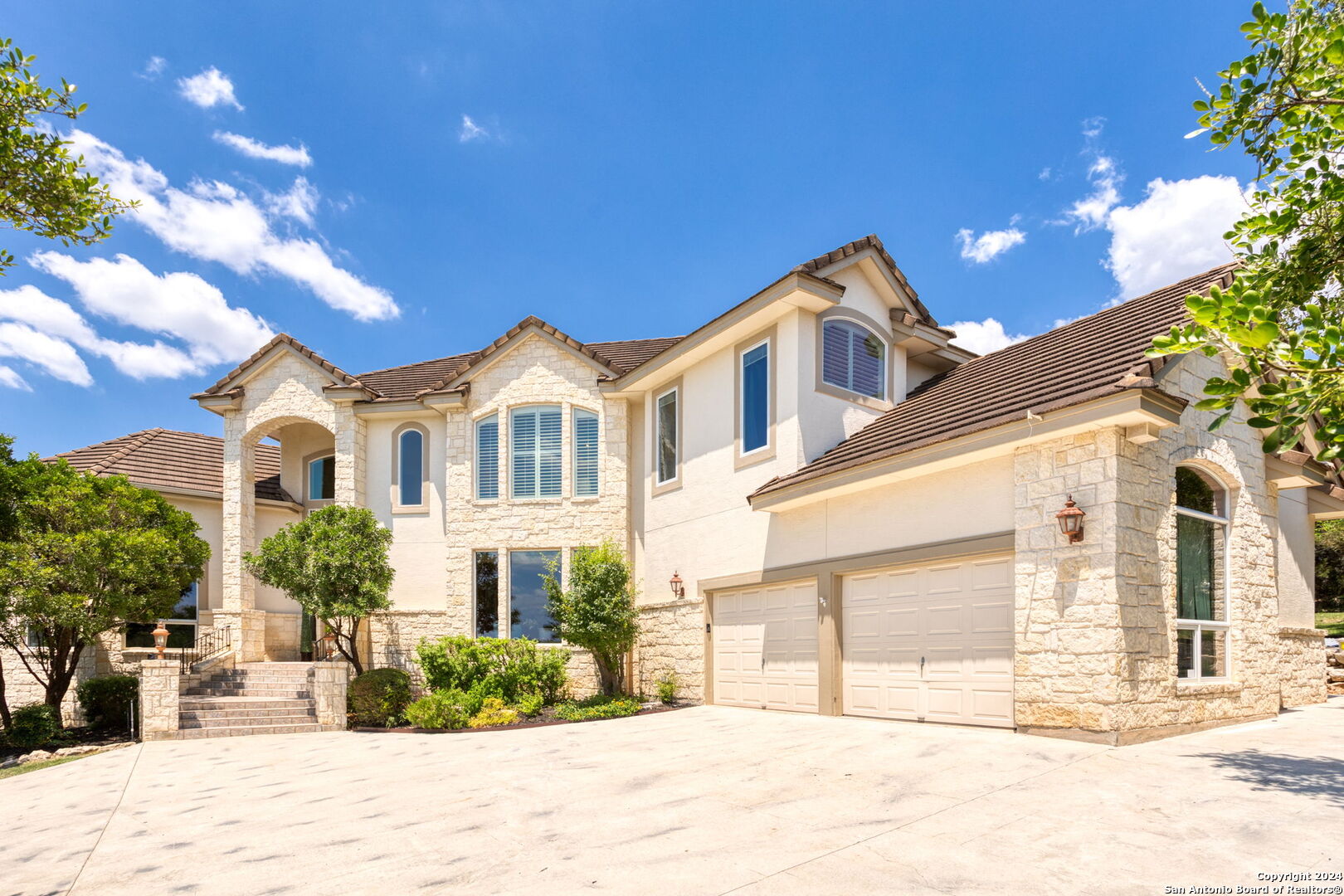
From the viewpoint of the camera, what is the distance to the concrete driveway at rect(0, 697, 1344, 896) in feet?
17.4

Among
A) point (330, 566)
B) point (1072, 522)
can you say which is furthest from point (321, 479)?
point (1072, 522)

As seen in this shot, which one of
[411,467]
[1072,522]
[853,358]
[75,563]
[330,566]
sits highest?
[853,358]

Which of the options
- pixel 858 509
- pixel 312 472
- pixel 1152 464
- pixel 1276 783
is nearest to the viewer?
pixel 1276 783

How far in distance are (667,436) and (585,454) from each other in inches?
85.3

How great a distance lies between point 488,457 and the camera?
18.6 metres

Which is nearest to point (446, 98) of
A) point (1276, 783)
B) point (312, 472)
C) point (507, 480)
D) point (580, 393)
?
point (580, 393)

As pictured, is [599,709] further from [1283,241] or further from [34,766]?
[1283,241]

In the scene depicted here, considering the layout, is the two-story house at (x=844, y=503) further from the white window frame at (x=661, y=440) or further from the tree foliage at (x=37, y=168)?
the tree foliage at (x=37, y=168)

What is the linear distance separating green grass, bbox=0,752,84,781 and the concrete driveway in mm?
2584

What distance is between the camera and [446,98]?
1675cm

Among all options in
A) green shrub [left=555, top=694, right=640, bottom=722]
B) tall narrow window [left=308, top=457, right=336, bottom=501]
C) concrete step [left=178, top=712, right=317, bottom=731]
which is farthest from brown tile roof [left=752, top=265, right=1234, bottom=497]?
tall narrow window [left=308, top=457, right=336, bottom=501]

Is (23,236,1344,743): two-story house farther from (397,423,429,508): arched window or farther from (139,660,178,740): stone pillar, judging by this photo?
(139,660,178,740): stone pillar

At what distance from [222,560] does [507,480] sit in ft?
26.0

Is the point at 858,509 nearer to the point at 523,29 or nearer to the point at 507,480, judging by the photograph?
the point at 507,480
